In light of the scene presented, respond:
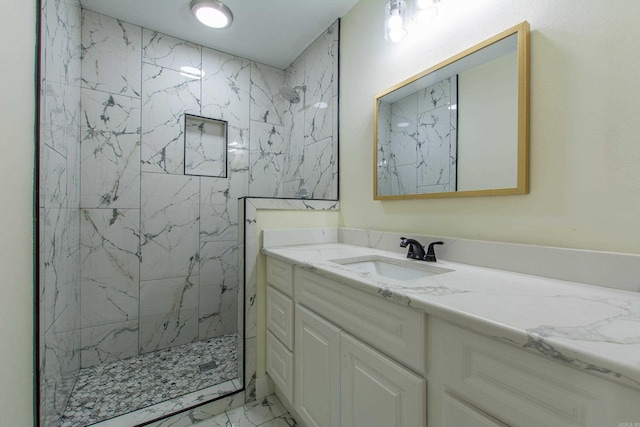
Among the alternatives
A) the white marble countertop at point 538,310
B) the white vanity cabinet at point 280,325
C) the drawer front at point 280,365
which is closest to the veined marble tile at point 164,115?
the white vanity cabinet at point 280,325

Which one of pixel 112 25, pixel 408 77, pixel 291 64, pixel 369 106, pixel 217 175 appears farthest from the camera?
pixel 291 64

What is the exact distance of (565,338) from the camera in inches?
18.6

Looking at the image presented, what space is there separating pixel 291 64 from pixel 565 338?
2.78m

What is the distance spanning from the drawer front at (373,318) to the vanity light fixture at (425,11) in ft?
4.37

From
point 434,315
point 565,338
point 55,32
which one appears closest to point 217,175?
point 55,32

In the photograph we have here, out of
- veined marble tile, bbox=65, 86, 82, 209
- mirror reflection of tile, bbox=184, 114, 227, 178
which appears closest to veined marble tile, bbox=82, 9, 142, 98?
veined marble tile, bbox=65, 86, 82, 209

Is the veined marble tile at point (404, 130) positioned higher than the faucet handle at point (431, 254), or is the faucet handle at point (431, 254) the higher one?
the veined marble tile at point (404, 130)

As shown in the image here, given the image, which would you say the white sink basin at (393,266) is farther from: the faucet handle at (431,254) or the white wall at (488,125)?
the white wall at (488,125)

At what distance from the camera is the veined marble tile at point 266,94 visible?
8.30 feet

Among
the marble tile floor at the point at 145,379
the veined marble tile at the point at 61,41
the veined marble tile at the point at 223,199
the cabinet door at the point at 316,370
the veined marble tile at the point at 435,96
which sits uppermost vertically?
the veined marble tile at the point at 61,41

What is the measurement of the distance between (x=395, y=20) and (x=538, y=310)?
1.47m

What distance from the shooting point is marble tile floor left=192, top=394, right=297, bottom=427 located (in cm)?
141

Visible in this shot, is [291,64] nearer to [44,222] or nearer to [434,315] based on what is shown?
[44,222]

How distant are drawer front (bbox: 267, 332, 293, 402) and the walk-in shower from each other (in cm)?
13
